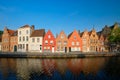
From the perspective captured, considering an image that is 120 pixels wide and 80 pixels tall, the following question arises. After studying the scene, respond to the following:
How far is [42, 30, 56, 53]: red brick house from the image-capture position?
180ft

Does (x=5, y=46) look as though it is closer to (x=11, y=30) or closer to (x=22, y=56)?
(x=11, y=30)

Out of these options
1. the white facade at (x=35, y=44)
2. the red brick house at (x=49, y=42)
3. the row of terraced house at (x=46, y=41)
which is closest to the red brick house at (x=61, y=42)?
the row of terraced house at (x=46, y=41)

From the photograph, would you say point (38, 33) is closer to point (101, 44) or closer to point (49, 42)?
point (49, 42)

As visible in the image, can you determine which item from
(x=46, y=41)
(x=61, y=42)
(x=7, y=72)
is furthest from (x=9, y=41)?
(x=7, y=72)

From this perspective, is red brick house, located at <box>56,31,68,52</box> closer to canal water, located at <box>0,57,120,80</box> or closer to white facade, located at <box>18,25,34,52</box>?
white facade, located at <box>18,25,34,52</box>

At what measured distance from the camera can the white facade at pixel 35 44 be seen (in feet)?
180

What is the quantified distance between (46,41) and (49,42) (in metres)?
1.28

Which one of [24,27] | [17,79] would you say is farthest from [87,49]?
[17,79]

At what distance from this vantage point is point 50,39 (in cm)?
5553

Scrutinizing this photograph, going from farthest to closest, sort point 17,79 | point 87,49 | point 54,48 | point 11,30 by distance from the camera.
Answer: point 11,30 < point 87,49 < point 54,48 < point 17,79

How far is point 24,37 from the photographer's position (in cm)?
5631

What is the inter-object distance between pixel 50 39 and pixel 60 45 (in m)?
4.78

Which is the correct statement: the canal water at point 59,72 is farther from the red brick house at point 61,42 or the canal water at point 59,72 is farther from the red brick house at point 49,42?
the red brick house at point 61,42

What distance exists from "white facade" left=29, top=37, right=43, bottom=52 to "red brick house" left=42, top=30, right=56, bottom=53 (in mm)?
1604
